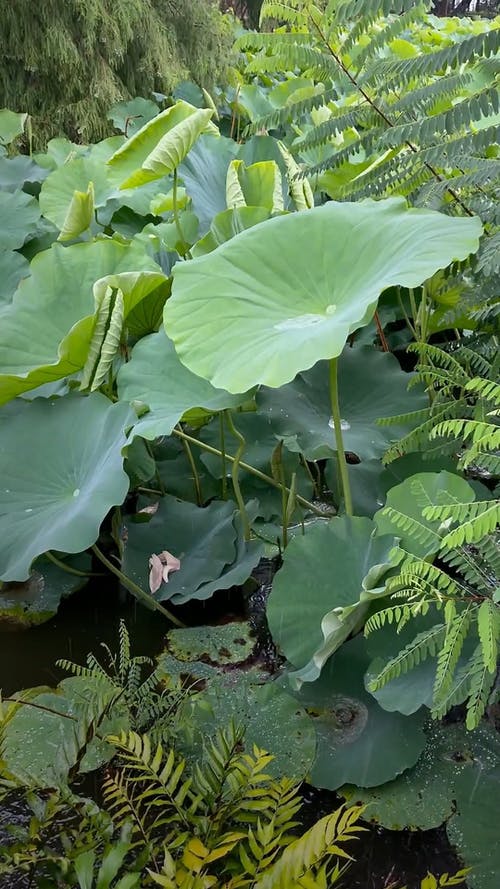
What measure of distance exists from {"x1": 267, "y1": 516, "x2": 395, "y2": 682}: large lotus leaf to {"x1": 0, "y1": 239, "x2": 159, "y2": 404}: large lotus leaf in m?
0.77

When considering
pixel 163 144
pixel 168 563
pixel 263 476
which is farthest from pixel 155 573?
pixel 163 144

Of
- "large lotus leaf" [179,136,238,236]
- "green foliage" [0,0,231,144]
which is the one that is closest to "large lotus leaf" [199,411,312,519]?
"large lotus leaf" [179,136,238,236]

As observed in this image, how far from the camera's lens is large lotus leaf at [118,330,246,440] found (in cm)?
159

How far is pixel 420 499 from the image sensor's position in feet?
4.23

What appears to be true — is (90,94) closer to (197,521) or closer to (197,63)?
(197,63)

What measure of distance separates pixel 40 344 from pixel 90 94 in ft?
9.46

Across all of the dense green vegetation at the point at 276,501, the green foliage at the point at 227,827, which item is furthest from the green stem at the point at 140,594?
the green foliage at the point at 227,827

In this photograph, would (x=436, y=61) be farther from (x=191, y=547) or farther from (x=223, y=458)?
(x=191, y=547)

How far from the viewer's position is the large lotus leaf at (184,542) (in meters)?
1.70

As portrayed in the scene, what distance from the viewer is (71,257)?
1.92 metres

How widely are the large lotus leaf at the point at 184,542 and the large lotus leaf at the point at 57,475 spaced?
0.85 feet

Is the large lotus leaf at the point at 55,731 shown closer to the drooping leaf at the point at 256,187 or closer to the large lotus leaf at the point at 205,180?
the drooping leaf at the point at 256,187

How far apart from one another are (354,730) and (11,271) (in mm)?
1788

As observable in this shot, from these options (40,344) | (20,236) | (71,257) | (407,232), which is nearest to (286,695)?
(407,232)
